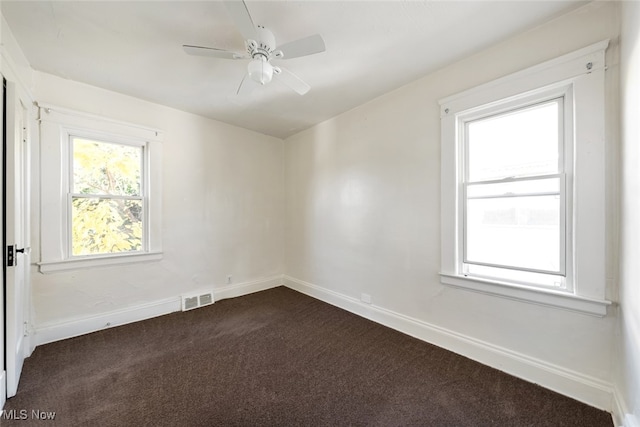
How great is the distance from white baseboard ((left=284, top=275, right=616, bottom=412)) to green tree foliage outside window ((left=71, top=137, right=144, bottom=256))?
2955 mm

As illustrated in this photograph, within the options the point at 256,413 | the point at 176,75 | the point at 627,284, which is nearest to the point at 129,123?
the point at 176,75

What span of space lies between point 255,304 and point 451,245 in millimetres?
2572

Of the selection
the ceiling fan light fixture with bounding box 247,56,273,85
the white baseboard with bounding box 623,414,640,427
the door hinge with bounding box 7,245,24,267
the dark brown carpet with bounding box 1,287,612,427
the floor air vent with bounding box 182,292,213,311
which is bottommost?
the dark brown carpet with bounding box 1,287,612,427

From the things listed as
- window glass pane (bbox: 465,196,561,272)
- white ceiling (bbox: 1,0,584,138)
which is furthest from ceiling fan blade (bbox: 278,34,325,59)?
window glass pane (bbox: 465,196,561,272)

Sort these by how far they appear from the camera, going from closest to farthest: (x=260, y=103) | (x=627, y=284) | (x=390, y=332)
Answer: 1. (x=627, y=284)
2. (x=390, y=332)
3. (x=260, y=103)

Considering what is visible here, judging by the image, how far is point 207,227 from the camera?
3.47 meters

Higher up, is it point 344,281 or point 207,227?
point 207,227

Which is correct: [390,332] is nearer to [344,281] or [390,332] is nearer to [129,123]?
[344,281]

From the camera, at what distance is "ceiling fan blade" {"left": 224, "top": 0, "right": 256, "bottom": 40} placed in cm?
132

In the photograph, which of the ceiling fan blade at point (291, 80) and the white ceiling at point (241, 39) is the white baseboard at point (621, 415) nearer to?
the white ceiling at point (241, 39)

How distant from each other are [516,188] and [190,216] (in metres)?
3.59

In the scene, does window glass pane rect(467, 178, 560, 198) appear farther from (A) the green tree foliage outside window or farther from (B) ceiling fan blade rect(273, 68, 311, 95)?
(A) the green tree foliage outside window

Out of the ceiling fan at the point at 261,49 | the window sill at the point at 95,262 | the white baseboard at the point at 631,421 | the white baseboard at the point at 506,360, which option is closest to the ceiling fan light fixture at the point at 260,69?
the ceiling fan at the point at 261,49

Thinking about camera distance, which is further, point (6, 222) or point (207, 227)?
point (207, 227)
